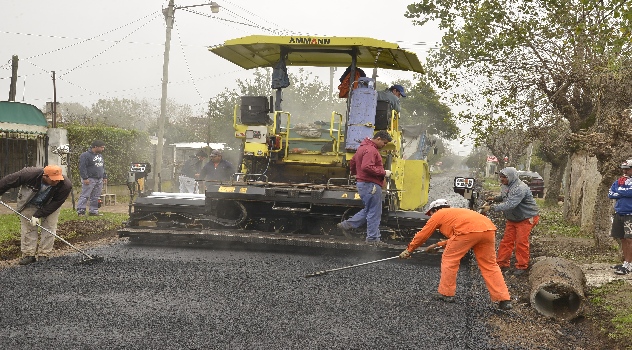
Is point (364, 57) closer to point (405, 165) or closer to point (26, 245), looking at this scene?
point (405, 165)

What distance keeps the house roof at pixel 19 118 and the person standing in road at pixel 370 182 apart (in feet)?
37.0

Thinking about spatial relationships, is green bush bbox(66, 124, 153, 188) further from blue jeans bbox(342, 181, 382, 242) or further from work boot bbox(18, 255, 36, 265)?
blue jeans bbox(342, 181, 382, 242)

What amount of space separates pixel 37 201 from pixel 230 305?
3533 millimetres

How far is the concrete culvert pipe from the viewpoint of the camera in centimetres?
636

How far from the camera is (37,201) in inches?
316

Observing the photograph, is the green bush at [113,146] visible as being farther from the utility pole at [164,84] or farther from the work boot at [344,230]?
the work boot at [344,230]

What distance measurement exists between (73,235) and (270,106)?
3.84 meters

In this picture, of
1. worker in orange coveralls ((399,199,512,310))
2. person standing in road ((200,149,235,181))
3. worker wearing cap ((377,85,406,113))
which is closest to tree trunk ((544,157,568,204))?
person standing in road ((200,149,235,181))

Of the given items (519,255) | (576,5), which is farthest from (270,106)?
(576,5)

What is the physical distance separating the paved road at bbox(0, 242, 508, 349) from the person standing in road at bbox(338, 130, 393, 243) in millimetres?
499

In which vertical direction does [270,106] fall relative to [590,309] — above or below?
above

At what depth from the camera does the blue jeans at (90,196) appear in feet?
41.8

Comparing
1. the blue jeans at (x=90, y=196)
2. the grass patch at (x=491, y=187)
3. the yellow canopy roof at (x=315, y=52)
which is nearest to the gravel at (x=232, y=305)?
the yellow canopy roof at (x=315, y=52)

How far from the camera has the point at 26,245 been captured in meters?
7.98
